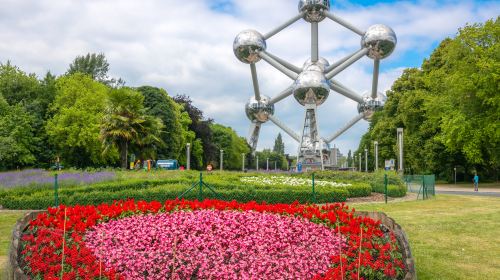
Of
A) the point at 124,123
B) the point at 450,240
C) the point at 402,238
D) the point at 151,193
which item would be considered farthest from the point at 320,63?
the point at 402,238

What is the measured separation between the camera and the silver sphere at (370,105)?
51.3 metres

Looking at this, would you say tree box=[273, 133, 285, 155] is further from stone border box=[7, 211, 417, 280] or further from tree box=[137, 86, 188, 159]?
stone border box=[7, 211, 417, 280]

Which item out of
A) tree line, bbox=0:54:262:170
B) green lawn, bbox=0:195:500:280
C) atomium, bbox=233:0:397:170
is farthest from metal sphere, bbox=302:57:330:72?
green lawn, bbox=0:195:500:280

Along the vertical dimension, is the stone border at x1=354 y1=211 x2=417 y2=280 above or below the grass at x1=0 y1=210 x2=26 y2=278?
above

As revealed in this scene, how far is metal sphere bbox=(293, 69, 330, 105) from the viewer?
41.0 metres

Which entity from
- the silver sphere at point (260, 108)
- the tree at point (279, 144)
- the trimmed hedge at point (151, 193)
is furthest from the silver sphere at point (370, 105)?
the tree at point (279, 144)

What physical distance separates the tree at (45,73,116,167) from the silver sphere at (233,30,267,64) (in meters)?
12.5

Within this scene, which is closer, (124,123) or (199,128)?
(124,123)

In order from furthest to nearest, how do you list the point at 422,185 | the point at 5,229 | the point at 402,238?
the point at 422,185 → the point at 5,229 → the point at 402,238

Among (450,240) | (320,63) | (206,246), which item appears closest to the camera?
(206,246)

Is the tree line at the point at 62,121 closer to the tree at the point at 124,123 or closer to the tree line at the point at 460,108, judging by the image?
the tree at the point at 124,123

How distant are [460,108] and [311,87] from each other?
11.5 metres

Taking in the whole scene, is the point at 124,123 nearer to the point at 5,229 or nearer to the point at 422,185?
the point at 5,229

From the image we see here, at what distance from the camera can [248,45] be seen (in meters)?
44.9
